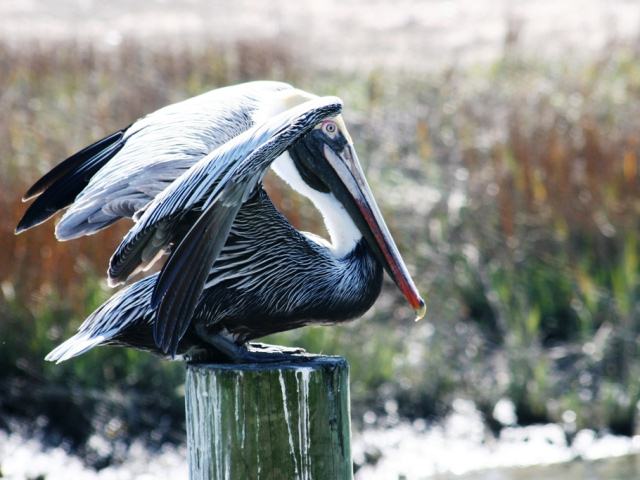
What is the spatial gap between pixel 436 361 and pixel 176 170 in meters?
3.13

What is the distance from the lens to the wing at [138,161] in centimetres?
393

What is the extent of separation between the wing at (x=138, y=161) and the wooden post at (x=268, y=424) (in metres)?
0.79

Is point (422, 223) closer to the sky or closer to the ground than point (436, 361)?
closer to the sky

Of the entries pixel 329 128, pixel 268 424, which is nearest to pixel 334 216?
pixel 329 128

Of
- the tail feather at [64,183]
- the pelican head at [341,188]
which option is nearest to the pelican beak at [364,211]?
→ the pelican head at [341,188]

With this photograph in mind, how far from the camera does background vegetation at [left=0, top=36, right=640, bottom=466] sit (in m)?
6.32

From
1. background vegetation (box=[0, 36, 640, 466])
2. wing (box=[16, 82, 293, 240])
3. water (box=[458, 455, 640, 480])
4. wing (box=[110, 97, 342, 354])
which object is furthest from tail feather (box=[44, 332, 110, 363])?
water (box=[458, 455, 640, 480])

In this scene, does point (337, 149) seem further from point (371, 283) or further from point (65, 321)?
point (65, 321)

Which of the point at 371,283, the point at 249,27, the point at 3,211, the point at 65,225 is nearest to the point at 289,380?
the point at 371,283

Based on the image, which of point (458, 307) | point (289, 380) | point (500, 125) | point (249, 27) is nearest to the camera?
point (289, 380)

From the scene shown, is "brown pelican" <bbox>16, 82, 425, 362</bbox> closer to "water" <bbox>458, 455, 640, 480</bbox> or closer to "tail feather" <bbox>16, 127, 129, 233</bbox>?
"tail feather" <bbox>16, 127, 129, 233</bbox>

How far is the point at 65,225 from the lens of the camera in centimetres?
407

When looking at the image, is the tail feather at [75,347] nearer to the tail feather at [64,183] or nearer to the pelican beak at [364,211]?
the tail feather at [64,183]

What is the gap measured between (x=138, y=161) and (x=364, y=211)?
0.71m
